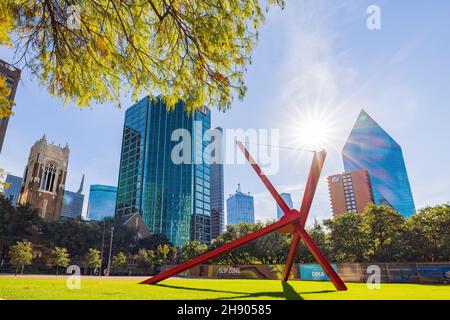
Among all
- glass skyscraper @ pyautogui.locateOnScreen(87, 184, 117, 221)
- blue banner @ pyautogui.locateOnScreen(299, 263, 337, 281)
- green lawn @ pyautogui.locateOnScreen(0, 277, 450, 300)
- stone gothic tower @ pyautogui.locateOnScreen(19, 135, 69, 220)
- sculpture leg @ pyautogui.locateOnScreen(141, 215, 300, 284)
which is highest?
glass skyscraper @ pyautogui.locateOnScreen(87, 184, 117, 221)

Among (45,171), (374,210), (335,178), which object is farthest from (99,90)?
(335,178)

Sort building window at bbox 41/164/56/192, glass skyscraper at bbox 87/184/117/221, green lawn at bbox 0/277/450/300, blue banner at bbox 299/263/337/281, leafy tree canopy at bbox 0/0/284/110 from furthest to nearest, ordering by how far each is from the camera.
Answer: glass skyscraper at bbox 87/184/117/221, building window at bbox 41/164/56/192, blue banner at bbox 299/263/337/281, green lawn at bbox 0/277/450/300, leafy tree canopy at bbox 0/0/284/110

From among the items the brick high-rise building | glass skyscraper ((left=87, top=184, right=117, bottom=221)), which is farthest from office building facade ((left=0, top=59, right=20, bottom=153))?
glass skyscraper ((left=87, top=184, right=117, bottom=221))

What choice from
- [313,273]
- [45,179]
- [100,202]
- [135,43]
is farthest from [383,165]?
[100,202]

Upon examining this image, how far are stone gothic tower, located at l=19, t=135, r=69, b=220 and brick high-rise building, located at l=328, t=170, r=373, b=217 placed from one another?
347 feet

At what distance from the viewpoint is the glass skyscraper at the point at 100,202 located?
614 feet

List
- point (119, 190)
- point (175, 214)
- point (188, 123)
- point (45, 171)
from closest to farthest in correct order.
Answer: point (45, 171) < point (175, 214) < point (119, 190) < point (188, 123)

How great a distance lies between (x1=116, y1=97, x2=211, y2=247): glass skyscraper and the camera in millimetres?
97125

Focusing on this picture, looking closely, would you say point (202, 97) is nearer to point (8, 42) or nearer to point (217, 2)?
point (217, 2)

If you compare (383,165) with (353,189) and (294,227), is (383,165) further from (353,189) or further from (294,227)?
(294,227)

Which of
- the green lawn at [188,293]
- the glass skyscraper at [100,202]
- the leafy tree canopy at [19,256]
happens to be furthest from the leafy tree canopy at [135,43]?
the glass skyscraper at [100,202]

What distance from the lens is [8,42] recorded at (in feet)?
16.9

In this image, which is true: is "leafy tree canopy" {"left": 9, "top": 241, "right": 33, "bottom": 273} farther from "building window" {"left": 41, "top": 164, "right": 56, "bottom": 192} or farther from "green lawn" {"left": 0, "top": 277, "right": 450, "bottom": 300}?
"building window" {"left": 41, "top": 164, "right": 56, "bottom": 192}

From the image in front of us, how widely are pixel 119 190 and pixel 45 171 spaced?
39.2 m
